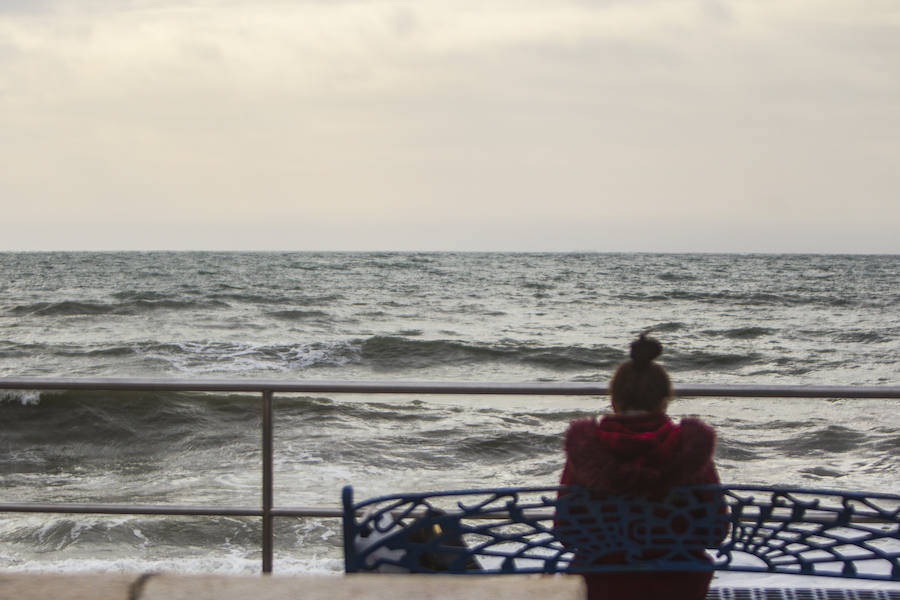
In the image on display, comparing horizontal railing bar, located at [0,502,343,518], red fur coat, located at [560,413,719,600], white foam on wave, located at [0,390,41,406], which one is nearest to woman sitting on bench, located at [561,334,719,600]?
red fur coat, located at [560,413,719,600]

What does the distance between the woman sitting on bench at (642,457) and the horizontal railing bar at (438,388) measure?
2.38 feet

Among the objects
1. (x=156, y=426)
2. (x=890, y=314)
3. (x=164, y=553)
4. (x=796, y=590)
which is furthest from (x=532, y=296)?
(x=796, y=590)

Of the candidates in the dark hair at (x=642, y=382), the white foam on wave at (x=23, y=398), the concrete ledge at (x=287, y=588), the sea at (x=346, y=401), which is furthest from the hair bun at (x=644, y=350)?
the white foam on wave at (x=23, y=398)

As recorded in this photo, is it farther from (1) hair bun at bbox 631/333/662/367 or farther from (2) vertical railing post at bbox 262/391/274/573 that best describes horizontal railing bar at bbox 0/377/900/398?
(1) hair bun at bbox 631/333/662/367

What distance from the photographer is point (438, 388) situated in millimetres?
2877

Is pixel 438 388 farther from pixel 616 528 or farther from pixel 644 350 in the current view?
pixel 616 528

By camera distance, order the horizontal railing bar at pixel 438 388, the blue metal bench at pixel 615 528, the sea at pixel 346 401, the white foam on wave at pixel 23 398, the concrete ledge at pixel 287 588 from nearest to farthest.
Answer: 1. the concrete ledge at pixel 287 588
2. the blue metal bench at pixel 615 528
3. the horizontal railing bar at pixel 438 388
4. the sea at pixel 346 401
5. the white foam on wave at pixel 23 398

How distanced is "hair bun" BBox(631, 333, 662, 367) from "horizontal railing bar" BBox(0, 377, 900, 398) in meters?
0.60

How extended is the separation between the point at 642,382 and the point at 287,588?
3.13 feet

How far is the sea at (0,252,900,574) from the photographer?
878cm

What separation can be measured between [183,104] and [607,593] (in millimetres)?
34527

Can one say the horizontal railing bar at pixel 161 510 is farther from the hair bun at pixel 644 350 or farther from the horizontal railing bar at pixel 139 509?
the hair bun at pixel 644 350

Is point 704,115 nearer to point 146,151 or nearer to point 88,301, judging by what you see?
point 88,301

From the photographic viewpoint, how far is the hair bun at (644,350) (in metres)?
2.14
